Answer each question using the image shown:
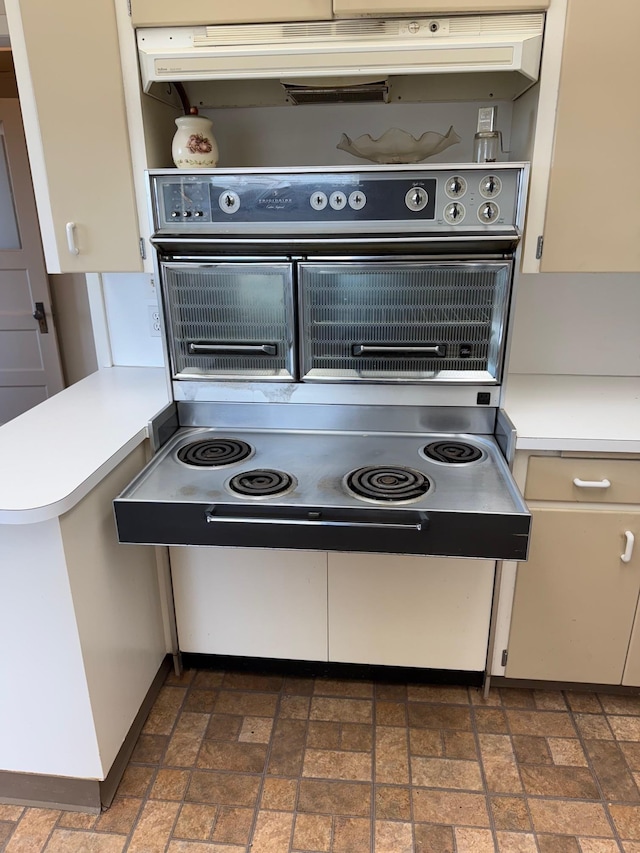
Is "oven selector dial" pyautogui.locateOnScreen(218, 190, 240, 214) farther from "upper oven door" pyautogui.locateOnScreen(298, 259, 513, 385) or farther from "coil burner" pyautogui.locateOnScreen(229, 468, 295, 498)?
"coil burner" pyautogui.locateOnScreen(229, 468, 295, 498)

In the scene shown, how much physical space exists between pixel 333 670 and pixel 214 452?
859 millimetres

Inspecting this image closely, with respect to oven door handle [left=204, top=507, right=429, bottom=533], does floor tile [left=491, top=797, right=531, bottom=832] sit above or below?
below

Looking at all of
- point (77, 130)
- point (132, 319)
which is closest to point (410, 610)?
point (132, 319)

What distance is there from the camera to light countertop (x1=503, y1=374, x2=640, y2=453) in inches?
57.7

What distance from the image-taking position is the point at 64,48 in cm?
144

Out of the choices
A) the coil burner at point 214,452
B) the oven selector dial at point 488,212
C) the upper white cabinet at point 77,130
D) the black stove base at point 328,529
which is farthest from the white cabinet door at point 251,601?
the oven selector dial at point 488,212

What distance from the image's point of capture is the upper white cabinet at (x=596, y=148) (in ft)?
4.40

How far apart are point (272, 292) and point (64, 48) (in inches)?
30.7

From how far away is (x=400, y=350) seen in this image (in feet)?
5.15

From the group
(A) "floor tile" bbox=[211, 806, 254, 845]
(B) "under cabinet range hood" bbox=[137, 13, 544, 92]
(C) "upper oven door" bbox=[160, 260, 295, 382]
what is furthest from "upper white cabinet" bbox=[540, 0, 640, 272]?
(A) "floor tile" bbox=[211, 806, 254, 845]

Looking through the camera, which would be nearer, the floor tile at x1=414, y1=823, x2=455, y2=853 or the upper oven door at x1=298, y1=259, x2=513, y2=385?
the floor tile at x1=414, y1=823, x2=455, y2=853

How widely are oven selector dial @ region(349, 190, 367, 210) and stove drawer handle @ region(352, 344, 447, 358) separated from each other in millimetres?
356

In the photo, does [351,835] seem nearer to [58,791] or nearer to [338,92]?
[58,791]

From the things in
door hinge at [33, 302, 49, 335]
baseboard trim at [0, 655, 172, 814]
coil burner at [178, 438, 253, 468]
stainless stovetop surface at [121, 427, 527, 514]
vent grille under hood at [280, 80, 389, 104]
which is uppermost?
vent grille under hood at [280, 80, 389, 104]
